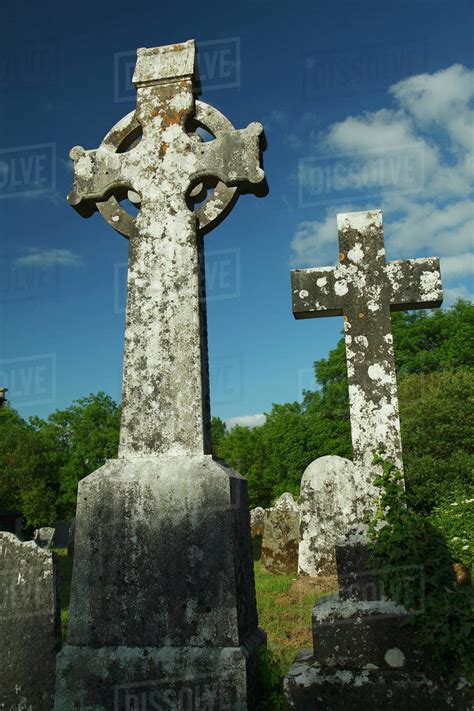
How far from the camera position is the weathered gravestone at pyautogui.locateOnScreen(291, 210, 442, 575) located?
596cm

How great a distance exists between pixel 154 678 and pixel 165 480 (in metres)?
1.20

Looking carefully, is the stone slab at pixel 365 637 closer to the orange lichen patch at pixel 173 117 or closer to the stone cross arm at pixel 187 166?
the stone cross arm at pixel 187 166

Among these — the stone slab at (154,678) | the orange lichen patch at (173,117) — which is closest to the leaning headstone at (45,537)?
the stone slab at (154,678)

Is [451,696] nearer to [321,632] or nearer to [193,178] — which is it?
[321,632]

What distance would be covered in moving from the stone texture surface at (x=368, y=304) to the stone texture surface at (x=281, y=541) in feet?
18.6

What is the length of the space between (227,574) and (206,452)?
80cm

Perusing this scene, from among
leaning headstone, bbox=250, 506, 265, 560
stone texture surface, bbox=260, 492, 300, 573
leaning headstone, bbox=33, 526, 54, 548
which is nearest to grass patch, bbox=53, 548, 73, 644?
stone texture surface, bbox=260, 492, 300, 573

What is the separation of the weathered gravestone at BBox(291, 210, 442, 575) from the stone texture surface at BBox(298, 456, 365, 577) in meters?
2.73

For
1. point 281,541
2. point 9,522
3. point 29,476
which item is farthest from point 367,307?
point 29,476

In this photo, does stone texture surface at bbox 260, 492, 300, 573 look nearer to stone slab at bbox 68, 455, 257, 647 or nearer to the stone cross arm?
stone slab at bbox 68, 455, 257, 647

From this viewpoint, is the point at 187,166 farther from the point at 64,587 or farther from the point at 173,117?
the point at 64,587

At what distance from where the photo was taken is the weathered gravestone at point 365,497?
330cm

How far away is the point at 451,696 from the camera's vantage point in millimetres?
3174

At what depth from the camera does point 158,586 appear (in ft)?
11.6
